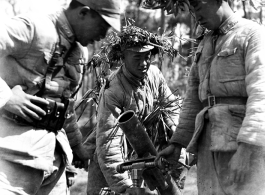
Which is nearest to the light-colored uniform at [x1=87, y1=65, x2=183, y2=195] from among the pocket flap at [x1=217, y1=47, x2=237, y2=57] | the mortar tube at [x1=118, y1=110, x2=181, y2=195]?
the mortar tube at [x1=118, y1=110, x2=181, y2=195]

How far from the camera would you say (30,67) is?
18.7 feet

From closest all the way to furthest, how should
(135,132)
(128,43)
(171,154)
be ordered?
(171,154) → (135,132) → (128,43)

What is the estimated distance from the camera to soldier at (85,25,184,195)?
26.3 feet

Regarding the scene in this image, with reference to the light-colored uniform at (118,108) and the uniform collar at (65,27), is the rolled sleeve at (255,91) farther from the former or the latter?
the light-colored uniform at (118,108)

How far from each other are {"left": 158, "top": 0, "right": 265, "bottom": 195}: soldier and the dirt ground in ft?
13.6

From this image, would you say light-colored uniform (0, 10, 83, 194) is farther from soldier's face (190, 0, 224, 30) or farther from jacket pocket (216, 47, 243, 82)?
jacket pocket (216, 47, 243, 82)

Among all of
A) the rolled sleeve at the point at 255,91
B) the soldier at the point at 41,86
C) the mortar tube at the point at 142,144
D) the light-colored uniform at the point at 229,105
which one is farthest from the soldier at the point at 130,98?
the rolled sleeve at the point at 255,91

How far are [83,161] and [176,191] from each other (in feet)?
3.91

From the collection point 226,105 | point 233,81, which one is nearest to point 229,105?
point 226,105

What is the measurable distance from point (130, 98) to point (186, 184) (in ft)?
10.9

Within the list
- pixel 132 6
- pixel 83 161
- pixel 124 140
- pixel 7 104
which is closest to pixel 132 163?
pixel 83 161

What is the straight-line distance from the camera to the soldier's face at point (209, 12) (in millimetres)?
6051

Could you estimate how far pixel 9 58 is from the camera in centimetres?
565

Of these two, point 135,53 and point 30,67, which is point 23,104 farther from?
point 135,53
